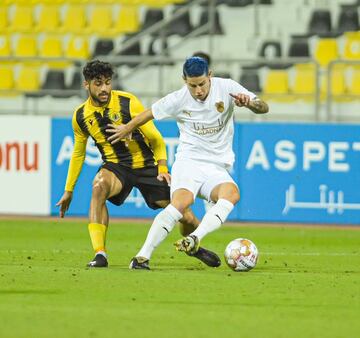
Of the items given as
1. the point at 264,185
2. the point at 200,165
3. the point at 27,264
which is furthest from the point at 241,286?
the point at 264,185

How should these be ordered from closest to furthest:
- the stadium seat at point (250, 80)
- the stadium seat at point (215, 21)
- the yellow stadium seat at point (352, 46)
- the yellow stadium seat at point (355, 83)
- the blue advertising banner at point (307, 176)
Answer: the blue advertising banner at point (307, 176) < the yellow stadium seat at point (355, 83) < the stadium seat at point (250, 80) < the yellow stadium seat at point (352, 46) < the stadium seat at point (215, 21)

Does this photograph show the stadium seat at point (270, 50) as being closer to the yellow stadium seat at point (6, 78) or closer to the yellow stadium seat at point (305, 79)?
the yellow stadium seat at point (305, 79)

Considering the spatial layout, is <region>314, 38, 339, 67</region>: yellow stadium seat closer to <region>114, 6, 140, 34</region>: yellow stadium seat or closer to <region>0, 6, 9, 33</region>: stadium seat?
<region>114, 6, 140, 34</region>: yellow stadium seat

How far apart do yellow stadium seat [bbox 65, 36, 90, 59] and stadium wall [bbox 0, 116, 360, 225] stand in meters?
4.34

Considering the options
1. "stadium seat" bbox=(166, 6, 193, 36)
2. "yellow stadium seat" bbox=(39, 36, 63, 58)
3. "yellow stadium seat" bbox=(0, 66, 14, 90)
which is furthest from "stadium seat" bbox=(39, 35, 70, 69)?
"stadium seat" bbox=(166, 6, 193, 36)

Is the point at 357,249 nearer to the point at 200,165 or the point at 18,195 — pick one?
the point at 200,165

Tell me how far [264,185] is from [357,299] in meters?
8.04

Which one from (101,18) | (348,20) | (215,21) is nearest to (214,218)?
(348,20)

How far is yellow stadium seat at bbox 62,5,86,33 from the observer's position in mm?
21812

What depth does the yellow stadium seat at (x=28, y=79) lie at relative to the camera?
20562 mm

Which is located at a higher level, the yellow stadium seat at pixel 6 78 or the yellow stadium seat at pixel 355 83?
the yellow stadium seat at pixel 355 83

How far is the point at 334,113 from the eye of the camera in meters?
17.5

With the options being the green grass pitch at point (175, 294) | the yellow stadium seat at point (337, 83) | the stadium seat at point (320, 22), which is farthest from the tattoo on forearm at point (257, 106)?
the stadium seat at point (320, 22)

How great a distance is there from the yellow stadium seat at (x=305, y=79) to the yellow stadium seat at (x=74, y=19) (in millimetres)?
5321
